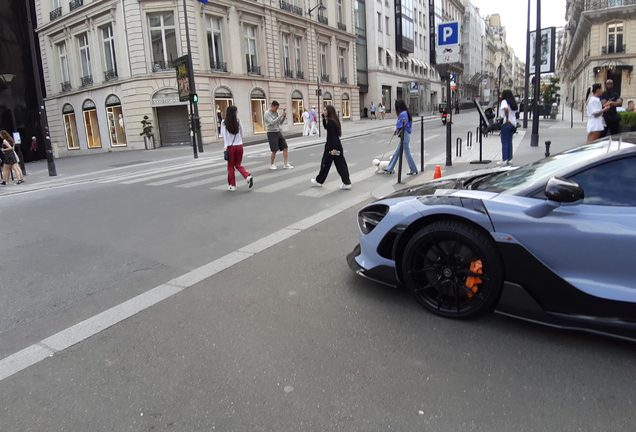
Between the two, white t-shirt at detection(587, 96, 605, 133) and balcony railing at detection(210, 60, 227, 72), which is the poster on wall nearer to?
white t-shirt at detection(587, 96, 605, 133)

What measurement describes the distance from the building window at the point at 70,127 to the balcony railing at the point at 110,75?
6.06 m

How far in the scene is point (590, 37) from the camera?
4316cm

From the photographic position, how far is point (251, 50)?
3322 centimetres

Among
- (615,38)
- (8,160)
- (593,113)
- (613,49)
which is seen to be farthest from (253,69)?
(615,38)

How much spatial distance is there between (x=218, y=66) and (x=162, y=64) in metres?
3.79

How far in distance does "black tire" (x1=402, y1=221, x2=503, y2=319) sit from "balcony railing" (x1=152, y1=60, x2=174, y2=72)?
28.7 meters

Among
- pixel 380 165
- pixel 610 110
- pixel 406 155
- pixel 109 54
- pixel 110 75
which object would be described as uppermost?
pixel 109 54

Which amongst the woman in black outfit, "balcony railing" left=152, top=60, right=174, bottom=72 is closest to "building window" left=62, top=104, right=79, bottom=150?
"balcony railing" left=152, top=60, right=174, bottom=72

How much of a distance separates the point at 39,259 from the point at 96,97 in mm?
30531

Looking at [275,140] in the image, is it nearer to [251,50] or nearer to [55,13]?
[251,50]

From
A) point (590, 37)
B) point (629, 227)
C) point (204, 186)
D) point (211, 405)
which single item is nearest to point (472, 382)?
point (629, 227)

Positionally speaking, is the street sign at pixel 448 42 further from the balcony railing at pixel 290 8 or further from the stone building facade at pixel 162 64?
the balcony railing at pixel 290 8

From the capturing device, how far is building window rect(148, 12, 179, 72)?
2831 centimetres

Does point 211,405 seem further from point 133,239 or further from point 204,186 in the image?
point 204,186
